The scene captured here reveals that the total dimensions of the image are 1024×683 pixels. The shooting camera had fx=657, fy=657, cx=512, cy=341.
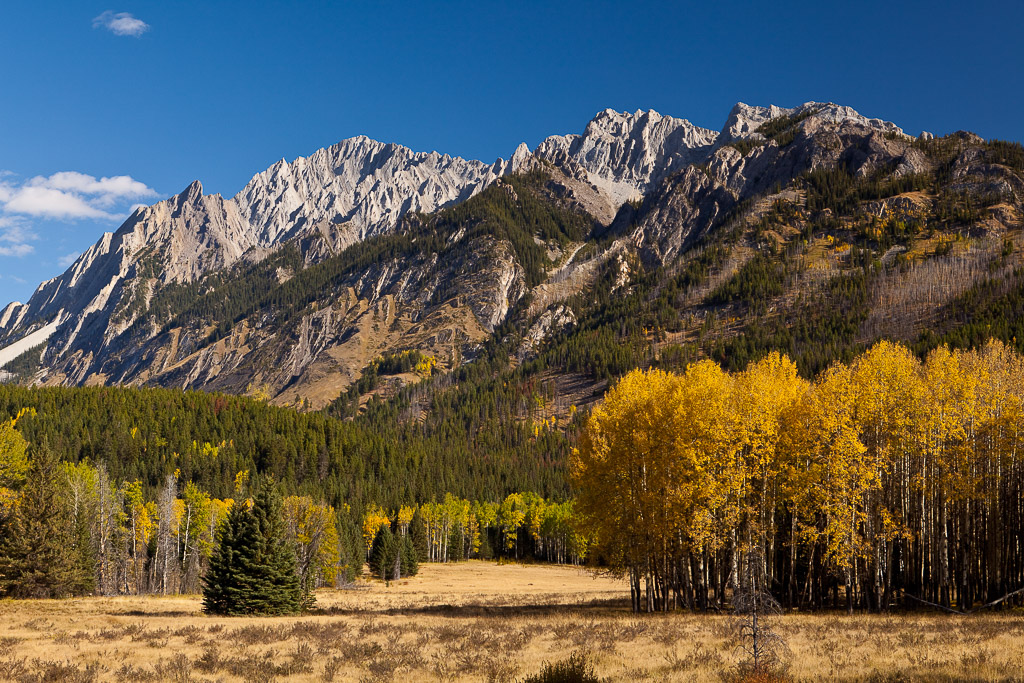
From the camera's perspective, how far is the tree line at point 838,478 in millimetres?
33000

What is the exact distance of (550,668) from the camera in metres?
15.0

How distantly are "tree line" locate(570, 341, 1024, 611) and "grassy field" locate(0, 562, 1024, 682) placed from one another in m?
3.90

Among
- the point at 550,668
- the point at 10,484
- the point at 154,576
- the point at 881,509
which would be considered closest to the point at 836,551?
the point at 881,509

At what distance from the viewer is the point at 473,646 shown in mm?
24938

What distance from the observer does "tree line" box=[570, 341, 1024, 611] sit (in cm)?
3300

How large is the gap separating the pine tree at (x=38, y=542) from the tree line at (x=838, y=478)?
120 feet

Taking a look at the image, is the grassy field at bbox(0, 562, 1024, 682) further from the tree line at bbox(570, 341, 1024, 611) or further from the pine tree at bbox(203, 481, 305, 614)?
the tree line at bbox(570, 341, 1024, 611)

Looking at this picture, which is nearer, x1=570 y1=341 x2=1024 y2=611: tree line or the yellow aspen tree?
x1=570 y1=341 x2=1024 y2=611: tree line

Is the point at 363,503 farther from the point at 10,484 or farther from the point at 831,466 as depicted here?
the point at 831,466

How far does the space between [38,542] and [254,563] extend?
59.1 feet

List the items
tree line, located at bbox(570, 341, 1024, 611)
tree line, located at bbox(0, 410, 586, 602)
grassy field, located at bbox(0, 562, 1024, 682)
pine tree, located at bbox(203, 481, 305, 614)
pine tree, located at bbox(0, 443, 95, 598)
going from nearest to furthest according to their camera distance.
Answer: grassy field, located at bbox(0, 562, 1024, 682)
tree line, located at bbox(570, 341, 1024, 611)
pine tree, located at bbox(203, 481, 305, 614)
tree line, located at bbox(0, 410, 586, 602)
pine tree, located at bbox(0, 443, 95, 598)

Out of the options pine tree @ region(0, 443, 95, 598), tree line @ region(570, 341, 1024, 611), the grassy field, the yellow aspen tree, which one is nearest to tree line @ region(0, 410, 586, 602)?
pine tree @ region(0, 443, 95, 598)

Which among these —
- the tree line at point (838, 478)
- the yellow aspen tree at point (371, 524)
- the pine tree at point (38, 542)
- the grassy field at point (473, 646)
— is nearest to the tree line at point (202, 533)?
the pine tree at point (38, 542)

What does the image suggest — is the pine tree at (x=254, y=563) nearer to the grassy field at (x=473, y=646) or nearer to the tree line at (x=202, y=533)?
the tree line at (x=202, y=533)
